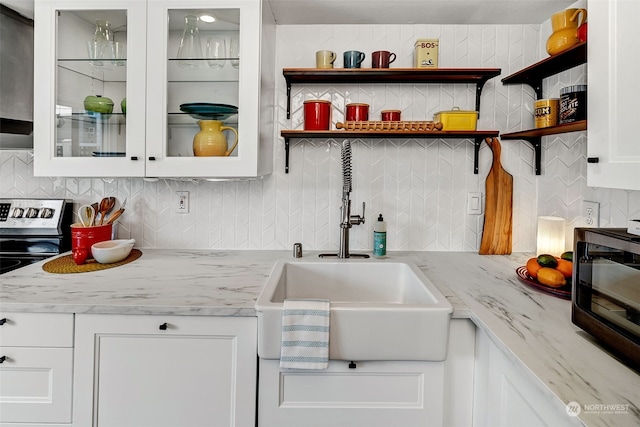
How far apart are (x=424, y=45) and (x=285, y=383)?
4.95 ft

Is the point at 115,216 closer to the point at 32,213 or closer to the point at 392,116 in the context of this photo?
the point at 32,213

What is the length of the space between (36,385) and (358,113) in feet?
5.03

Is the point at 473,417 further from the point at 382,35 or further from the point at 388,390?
the point at 382,35

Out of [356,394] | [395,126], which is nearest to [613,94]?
[395,126]

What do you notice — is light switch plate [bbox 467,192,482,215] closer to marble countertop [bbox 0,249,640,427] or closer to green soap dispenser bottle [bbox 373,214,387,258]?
marble countertop [bbox 0,249,640,427]

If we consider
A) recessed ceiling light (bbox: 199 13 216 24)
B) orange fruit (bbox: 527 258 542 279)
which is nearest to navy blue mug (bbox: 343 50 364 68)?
recessed ceiling light (bbox: 199 13 216 24)

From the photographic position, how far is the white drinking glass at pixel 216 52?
161cm

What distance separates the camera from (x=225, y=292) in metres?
1.30

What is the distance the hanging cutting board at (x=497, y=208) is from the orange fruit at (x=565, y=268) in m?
0.49

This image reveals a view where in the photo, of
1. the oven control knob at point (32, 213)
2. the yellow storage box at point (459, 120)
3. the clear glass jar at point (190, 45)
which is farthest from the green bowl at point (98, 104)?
the yellow storage box at point (459, 120)

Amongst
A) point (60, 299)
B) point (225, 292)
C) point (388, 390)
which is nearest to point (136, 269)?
point (60, 299)

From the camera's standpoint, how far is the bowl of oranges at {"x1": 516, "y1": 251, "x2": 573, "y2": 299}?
4.24 ft

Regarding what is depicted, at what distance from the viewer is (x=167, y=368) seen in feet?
3.89

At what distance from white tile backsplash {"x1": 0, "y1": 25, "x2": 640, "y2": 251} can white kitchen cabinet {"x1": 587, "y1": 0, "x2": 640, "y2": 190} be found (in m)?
0.75
